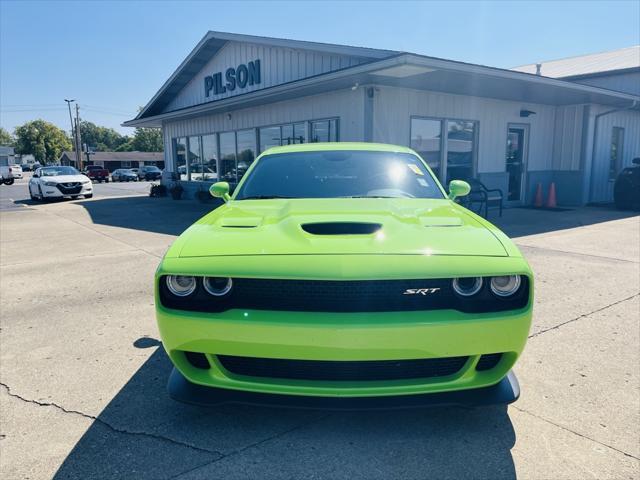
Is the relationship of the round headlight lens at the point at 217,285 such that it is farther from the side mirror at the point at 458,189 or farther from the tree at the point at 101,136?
the tree at the point at 101,136

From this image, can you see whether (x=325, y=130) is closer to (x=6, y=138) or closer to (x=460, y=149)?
(x=460, y=149)

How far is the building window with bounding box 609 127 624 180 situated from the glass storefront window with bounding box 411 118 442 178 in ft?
24.9

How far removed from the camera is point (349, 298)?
207 centimetres

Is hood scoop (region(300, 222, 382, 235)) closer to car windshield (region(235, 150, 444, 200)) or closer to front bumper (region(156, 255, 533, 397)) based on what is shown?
front bumper (region(156, 255, 533, 397))

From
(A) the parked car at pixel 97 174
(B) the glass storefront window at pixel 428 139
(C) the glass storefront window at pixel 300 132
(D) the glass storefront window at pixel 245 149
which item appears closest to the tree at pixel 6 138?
(A) the parked car at pixel 97 174

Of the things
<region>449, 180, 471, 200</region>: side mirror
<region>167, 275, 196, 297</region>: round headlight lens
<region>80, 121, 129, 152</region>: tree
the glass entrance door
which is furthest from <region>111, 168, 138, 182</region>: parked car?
<region>80, 121, 129, 152</region>: tree

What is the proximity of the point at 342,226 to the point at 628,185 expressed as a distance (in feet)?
45.9

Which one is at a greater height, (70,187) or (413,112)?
(413,112)

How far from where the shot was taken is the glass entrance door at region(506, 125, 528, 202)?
13508 mm

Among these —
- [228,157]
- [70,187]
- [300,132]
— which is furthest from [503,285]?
[70,187]

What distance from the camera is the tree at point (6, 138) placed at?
13725 cm

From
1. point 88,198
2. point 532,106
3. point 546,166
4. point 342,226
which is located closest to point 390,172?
point 342,226

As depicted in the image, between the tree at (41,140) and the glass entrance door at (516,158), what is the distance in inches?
4732

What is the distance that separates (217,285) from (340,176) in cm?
172
